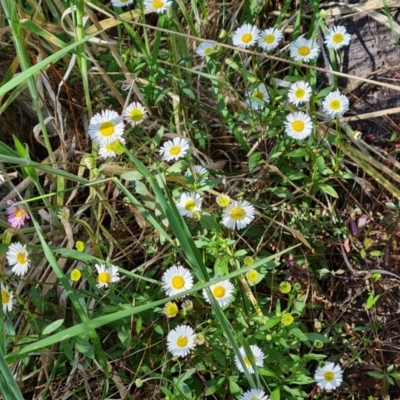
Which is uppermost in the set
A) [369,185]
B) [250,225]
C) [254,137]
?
[254,137]

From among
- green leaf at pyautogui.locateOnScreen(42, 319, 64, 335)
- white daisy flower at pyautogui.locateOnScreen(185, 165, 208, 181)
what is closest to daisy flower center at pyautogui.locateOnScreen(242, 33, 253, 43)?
white daisy flower at pyautogui.locateOnScreen(185, 165, 208, 181)

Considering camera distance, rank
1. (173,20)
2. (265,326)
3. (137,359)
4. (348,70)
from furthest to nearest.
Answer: (348,70) → (173,20) → (137,359) → (265,326)

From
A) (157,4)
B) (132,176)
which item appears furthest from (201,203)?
(157,4)

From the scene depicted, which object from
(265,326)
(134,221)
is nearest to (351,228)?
(265,326)

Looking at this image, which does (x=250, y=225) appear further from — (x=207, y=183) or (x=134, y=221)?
(x=134, y=221)

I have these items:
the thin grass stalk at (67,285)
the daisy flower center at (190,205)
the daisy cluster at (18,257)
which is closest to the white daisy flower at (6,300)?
the daisy cluster at (18,257)

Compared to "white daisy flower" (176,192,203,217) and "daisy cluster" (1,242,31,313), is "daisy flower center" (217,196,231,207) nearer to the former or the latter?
"white daisy flower" (176,192,203,217)
